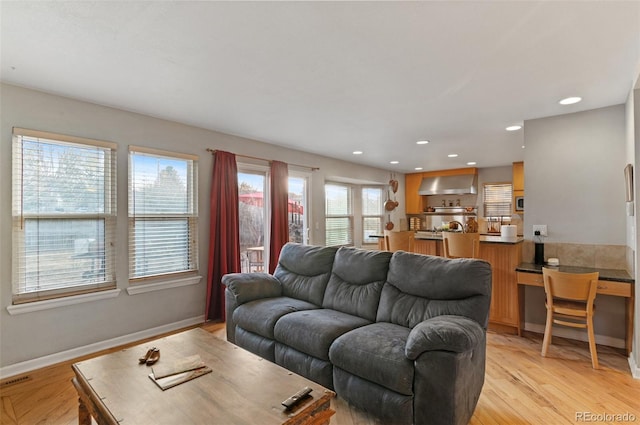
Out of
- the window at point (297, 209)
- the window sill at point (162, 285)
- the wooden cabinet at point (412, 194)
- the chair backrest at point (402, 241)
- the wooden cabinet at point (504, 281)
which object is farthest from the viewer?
the wooden cabinet at point (412, 194)

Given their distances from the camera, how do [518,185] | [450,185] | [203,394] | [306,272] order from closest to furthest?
[203,394], [306,272], [518,185], [450,185]

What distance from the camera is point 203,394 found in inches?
57.2

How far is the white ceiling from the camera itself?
1723 mm

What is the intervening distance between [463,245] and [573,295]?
43.3 inches

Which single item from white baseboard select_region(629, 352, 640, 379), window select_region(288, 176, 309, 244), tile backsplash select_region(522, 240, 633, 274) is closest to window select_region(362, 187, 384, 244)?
window select_region(288, 176, 309, 244)

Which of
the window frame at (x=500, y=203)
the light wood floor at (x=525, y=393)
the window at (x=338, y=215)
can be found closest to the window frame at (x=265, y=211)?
the window at (x=338, y=215)

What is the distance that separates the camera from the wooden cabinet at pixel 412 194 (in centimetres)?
812

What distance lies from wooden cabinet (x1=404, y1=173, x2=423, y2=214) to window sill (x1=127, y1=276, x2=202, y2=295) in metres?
5.91

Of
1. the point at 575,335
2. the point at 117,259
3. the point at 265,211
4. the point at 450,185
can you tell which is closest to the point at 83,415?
the point at 117,259

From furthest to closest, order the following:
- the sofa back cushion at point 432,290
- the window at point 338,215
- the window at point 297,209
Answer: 1. the window at point 338,215
2. the window at point 297,209
3. the sofa back cushion at point 432,290

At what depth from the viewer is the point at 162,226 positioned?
366cm

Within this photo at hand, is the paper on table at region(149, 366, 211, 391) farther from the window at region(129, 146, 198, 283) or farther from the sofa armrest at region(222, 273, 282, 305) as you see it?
the window at region(129, 146, 198, 283)

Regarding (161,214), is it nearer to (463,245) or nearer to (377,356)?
(377,356)

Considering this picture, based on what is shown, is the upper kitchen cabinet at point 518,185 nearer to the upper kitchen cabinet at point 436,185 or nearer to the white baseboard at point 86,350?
the upper kitchen cabinet at point 436,185
